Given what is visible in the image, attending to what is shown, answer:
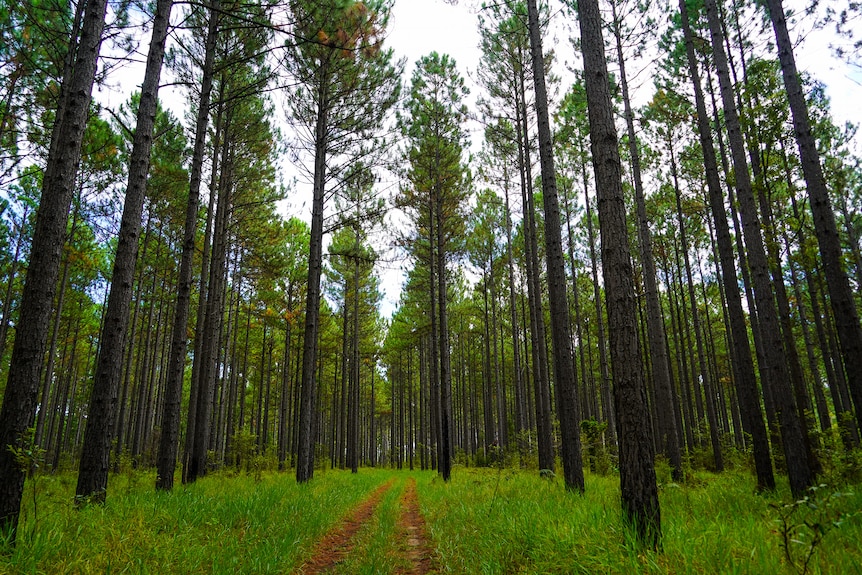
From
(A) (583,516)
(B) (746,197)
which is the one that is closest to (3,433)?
(A) (583,516)

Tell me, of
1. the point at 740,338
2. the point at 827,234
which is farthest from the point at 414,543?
the point at 827,234

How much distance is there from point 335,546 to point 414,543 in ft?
3.46

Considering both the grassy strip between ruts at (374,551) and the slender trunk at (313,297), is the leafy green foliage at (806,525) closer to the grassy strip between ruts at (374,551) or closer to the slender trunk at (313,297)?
the grassy strip between ruts at (374,551)

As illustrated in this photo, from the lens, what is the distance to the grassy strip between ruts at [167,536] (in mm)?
3182

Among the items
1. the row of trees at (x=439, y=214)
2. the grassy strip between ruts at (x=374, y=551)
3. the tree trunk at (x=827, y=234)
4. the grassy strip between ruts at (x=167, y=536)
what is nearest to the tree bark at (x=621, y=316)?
the row of trees at (x=439, y=214)

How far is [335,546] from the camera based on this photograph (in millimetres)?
5531

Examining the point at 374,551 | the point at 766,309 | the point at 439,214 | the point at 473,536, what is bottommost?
the point at 374,551

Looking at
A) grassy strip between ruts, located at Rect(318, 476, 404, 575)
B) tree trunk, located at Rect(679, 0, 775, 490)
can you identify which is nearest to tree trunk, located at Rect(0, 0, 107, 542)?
grassy strip between ruts, located at Rect(318, 476, 404, 575)

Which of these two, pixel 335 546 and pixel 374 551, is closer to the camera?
pixel 374 551

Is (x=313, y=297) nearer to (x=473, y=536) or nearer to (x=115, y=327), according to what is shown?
(x=115, y=327)

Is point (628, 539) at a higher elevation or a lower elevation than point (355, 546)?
higher

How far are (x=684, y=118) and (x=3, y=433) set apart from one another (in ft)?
50.9

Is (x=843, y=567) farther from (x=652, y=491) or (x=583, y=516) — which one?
(x=583, y=516)

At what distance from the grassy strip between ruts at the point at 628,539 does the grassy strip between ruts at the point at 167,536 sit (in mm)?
1839
